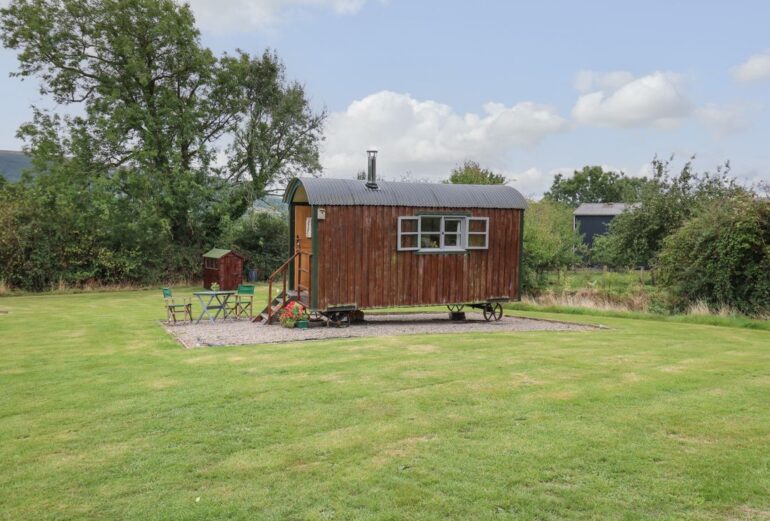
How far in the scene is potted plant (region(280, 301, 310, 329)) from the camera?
40.0 feet

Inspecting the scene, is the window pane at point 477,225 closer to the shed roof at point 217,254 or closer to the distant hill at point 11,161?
the shed roof at point 217,254

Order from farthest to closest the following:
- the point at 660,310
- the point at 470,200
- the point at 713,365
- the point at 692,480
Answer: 1. the point at 660,310
2. the point at 470,200
3. the point at 713,365
4. the point at 692,480

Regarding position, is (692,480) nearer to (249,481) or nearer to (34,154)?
(249,481)

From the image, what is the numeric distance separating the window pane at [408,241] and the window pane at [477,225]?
1.49 meters

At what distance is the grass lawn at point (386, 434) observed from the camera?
3.79 meters

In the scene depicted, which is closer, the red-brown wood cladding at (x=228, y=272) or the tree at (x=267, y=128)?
the red-brown wood cladding at (x=228, y=272)

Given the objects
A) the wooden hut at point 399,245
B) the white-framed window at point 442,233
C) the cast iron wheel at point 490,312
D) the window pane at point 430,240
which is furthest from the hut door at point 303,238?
the cast iron wheel at point 490,312

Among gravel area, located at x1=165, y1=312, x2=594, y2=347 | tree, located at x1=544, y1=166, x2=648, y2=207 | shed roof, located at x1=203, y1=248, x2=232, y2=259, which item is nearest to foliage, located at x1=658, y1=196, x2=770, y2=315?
gravel area, located at x1=165, y1=312, x2=594, y2=347

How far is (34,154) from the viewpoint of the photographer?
77.7ft

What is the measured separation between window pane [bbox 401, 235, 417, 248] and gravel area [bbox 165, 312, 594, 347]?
1.82 metres

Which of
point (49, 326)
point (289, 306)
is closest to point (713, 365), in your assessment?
point (289, 306)

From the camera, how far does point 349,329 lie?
40.0 feet

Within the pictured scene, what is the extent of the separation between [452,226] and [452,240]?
1.12ft

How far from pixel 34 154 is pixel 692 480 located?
26.4 m
